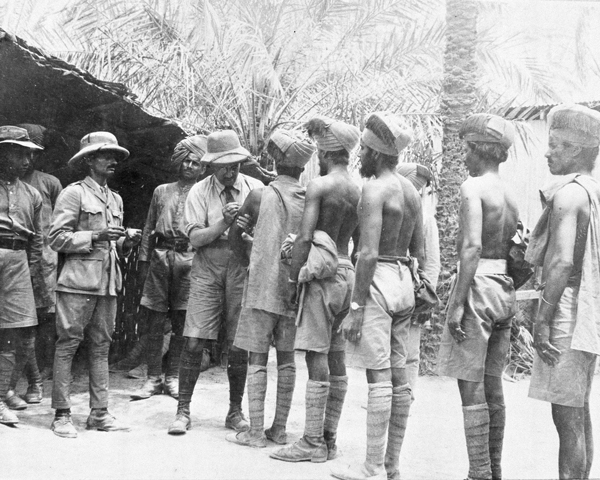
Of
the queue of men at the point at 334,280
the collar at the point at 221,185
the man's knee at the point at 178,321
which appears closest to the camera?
the queue of men at the point at 334,280

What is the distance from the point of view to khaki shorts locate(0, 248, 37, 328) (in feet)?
18.6

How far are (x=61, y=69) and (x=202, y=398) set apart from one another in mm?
3230

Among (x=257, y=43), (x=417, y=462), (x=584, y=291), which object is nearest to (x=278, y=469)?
(x=417, y=462)

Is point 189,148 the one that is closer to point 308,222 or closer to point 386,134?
point 308,222

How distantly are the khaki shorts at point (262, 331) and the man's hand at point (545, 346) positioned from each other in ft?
6.13

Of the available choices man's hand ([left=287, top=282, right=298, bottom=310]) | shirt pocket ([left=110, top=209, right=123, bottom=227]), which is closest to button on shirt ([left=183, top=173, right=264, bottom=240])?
shirt pocket ([left=110, top=209, right=123, bottom=227])

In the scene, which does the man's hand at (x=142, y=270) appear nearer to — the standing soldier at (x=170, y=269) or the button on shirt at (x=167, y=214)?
the button on shirt at (x=167, y=214)

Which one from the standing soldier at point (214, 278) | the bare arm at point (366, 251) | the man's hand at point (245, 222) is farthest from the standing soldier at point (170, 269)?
the bare arm at point (366, 251)

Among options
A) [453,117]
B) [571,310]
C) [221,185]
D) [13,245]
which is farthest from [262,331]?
[453,117]

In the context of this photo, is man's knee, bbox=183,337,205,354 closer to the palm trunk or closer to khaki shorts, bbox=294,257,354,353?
khaki shorts, bbox=294,257,354,353

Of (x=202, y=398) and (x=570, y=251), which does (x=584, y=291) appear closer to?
(x=570, y=251)

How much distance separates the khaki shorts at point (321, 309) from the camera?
4969 mm

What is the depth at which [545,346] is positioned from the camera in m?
4.07

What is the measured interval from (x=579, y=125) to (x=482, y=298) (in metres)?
1.14
